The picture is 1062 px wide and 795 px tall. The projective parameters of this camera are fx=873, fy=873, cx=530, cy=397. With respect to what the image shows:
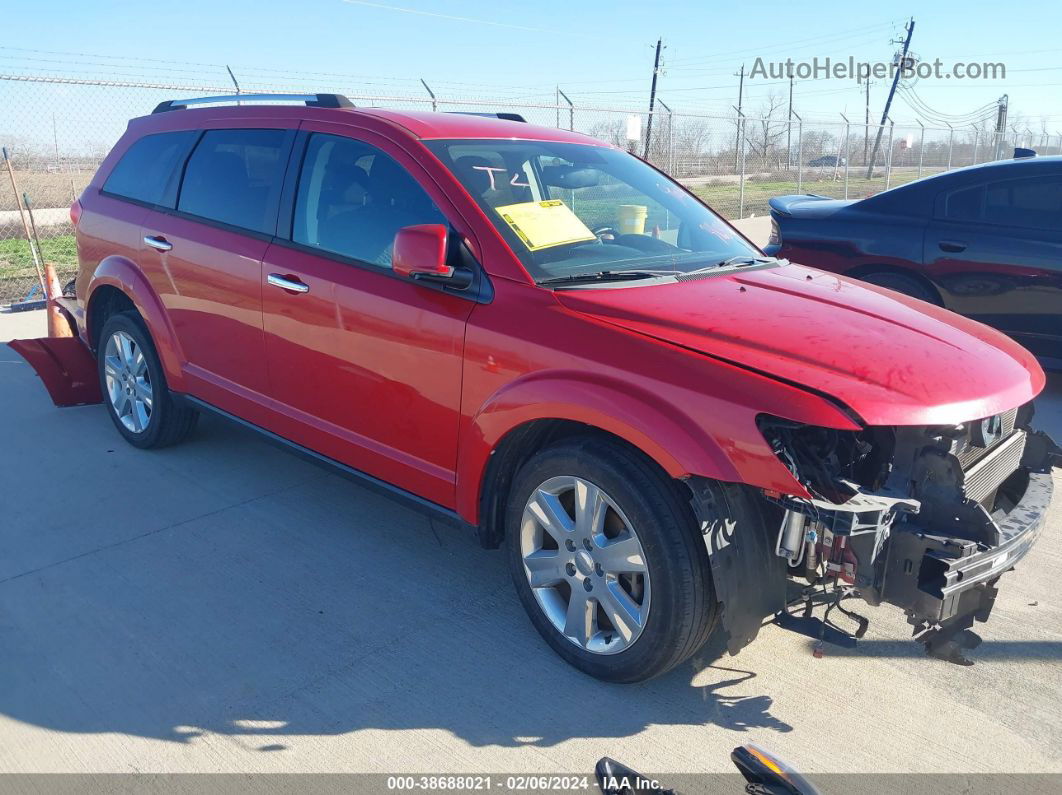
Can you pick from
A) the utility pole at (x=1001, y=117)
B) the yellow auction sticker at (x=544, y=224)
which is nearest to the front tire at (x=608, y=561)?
the yellow auction sticker at (x=544, y=224)

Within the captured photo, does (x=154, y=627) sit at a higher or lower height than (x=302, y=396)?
lower

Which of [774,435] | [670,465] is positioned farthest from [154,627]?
[774,435]

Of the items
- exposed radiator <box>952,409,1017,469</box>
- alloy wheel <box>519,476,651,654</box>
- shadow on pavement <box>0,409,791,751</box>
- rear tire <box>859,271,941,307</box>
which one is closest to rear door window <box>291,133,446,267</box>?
alloy wheel <box>519,476,651,654</box>

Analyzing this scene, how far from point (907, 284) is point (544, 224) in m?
4.15

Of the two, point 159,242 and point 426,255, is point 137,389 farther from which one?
point 426,255

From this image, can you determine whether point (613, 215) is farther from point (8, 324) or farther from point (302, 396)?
point (8, 324)

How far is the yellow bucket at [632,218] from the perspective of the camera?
375 centimetres

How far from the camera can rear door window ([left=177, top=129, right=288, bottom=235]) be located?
408cm

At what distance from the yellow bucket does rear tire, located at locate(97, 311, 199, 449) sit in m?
2.68

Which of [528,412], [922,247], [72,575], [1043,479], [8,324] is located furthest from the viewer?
[8,324]

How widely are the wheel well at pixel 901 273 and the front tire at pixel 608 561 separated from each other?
14.7 ft

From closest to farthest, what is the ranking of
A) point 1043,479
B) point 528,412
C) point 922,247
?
point 528,412 → point 1043,479 → point 922,247

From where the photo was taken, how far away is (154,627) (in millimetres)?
3330

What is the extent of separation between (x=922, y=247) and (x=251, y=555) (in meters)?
5.13
